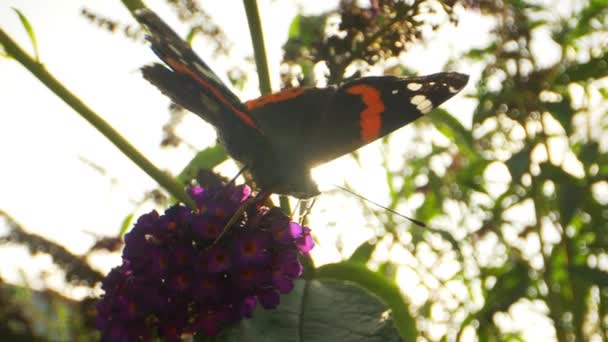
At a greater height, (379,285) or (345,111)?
(345,111)

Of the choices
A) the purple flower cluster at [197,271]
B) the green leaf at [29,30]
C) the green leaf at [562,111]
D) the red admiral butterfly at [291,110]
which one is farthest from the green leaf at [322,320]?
the green leaf at [562,111]

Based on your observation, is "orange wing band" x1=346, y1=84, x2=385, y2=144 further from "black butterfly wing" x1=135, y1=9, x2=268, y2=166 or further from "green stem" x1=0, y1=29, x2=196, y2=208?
"green stem" x1=0, y1=29, x2=196, y2=208

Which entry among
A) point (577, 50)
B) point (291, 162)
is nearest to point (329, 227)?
point (291, 162)

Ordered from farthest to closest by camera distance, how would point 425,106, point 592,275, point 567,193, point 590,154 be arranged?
point 590,154 < point 567,193 < point 592,275 < point 425,106

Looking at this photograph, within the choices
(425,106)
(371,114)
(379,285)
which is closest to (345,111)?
(371,114)

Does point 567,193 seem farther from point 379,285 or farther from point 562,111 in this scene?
point 379,285

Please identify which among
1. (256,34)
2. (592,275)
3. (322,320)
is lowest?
(322,320)
